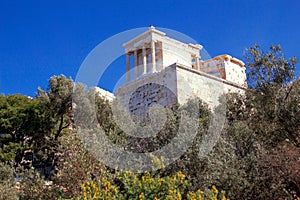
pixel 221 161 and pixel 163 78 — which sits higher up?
pixel 163 78

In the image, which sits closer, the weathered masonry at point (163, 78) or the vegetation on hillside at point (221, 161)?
the vegetation on hillside at point (221, 161)

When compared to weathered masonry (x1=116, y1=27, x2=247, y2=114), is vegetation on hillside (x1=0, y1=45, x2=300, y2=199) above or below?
below

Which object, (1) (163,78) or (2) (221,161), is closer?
(2) (221,161)

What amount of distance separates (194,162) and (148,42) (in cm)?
1508

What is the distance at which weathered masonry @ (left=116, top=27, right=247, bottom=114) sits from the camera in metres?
20.1

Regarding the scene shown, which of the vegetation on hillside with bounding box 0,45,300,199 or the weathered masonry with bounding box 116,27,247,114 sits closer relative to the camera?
the vegetation on hillside with bounding box 0,45,300,199

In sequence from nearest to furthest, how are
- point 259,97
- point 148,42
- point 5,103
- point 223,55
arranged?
point 259,97, point 5,103, point 148,42, point 223,55

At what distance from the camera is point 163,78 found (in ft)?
67.9

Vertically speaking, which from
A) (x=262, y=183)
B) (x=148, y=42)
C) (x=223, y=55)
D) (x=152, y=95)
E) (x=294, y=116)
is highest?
(x=223, y=55)

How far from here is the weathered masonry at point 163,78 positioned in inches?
791

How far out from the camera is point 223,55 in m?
37.0

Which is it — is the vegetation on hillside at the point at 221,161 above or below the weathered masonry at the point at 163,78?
below

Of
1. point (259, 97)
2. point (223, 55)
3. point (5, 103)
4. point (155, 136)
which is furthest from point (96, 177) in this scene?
point (223, 55)

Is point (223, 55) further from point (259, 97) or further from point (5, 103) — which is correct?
point (259, 97)
